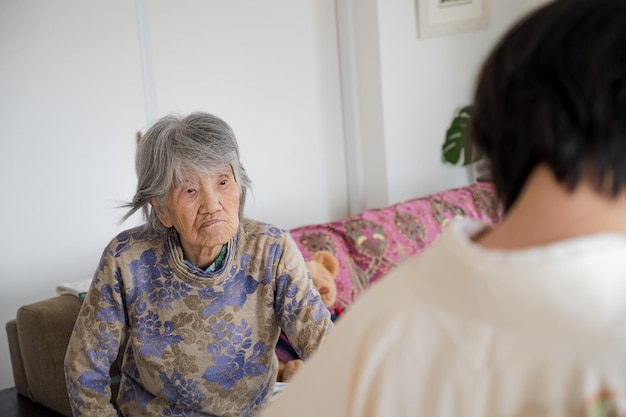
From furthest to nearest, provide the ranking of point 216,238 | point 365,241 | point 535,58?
point 365,241 → point 216,238 → point 535,58

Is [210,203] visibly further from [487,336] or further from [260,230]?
[487,336]

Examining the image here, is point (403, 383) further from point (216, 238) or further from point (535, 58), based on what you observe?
point (216, 238)

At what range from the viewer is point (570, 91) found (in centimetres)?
69

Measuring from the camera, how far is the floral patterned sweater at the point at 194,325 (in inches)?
76.8

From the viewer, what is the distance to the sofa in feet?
8.14

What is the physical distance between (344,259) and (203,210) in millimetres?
1371

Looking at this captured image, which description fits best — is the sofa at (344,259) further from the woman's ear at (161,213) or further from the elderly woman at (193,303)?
the woman's ear at (161,213)

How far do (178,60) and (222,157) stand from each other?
1688 mm

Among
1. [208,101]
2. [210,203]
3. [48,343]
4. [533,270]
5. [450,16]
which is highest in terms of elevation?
[450,16]

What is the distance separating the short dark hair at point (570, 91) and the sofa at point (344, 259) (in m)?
1.41

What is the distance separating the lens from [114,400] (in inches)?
93.4

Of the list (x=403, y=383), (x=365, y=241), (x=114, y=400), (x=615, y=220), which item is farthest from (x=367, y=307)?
(x=365, y=241)

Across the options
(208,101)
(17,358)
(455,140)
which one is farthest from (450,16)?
(17,358)

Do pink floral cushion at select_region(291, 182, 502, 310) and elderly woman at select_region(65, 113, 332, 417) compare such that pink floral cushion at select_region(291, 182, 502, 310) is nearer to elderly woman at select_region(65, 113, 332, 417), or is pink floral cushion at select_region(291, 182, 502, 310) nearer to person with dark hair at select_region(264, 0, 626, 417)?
elderly woman at select_region(65, 113, 332, 417)
